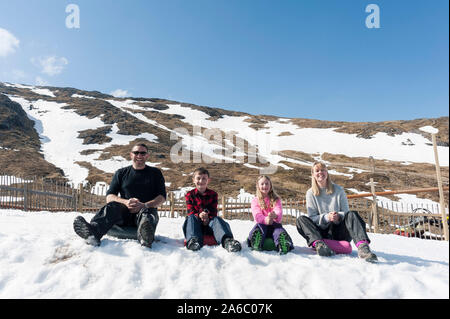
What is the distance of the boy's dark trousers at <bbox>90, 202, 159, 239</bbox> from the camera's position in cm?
350

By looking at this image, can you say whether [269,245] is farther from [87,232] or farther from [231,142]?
[231,142]

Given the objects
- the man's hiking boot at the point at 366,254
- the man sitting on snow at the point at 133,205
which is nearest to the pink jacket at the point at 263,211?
the man's hiking boot at the point at 366,254

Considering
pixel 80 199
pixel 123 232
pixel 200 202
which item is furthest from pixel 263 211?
pixel 80 199

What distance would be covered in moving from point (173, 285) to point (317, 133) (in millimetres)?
61591

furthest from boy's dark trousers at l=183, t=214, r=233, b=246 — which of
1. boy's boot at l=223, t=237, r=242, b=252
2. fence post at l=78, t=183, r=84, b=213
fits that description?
fence post at l=78, t=183, r=84, b=213

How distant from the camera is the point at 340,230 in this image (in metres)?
3.88

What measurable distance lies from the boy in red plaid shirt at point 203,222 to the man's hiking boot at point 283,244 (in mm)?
591

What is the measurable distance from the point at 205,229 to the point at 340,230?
2.06 meters

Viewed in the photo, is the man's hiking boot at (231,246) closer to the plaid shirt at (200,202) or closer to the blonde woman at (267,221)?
the blonde woman at (267,221)

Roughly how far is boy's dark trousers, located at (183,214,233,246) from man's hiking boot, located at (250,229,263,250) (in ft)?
1.06

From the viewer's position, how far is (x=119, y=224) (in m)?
3.89

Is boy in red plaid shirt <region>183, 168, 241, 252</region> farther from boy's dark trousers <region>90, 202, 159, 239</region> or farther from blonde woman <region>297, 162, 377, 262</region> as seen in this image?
blonde woman <region>297, 162, 377, 262</region>
